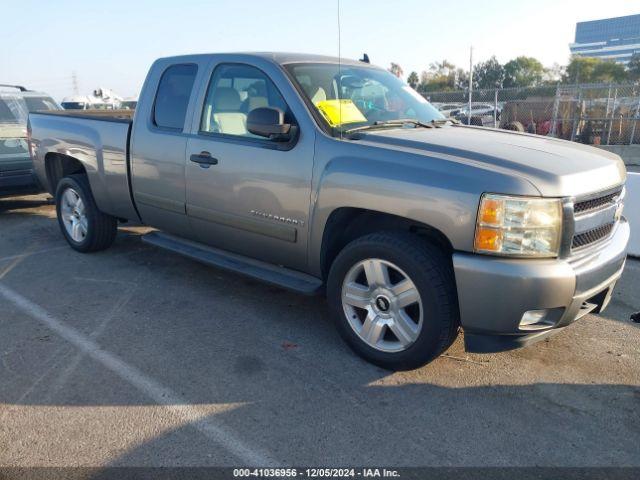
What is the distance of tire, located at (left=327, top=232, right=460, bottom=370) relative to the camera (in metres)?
2.99

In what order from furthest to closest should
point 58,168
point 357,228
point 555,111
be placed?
point 555,111 < point 58,168 < point 357,228

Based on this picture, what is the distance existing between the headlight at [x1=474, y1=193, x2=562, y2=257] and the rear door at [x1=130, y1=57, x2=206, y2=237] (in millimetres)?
2504

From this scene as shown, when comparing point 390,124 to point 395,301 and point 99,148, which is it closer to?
point 395,301

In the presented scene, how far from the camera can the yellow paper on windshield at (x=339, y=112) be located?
11.8ft

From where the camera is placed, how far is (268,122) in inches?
135

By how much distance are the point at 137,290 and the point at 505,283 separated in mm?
3224

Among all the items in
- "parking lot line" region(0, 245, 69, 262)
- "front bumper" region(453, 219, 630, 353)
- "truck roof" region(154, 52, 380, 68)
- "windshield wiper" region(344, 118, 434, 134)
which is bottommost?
"parking lot line" region(0, 245, 69, 262)

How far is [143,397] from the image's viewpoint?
3.04 m

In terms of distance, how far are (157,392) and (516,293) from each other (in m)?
2.06

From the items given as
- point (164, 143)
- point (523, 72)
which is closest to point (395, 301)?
point (164, 143)

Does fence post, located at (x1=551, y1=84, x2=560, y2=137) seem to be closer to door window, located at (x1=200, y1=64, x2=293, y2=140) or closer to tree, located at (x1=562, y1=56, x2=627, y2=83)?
door window, located at (x1=200, y1=64, x2=293, y2=140)

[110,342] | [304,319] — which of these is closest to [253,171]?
[304,319]

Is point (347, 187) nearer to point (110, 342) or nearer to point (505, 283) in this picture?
point (505, 283)

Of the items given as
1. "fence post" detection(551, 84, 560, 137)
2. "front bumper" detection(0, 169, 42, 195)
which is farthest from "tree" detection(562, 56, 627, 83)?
"front bumper" detection(0, 169, 42, 195)
